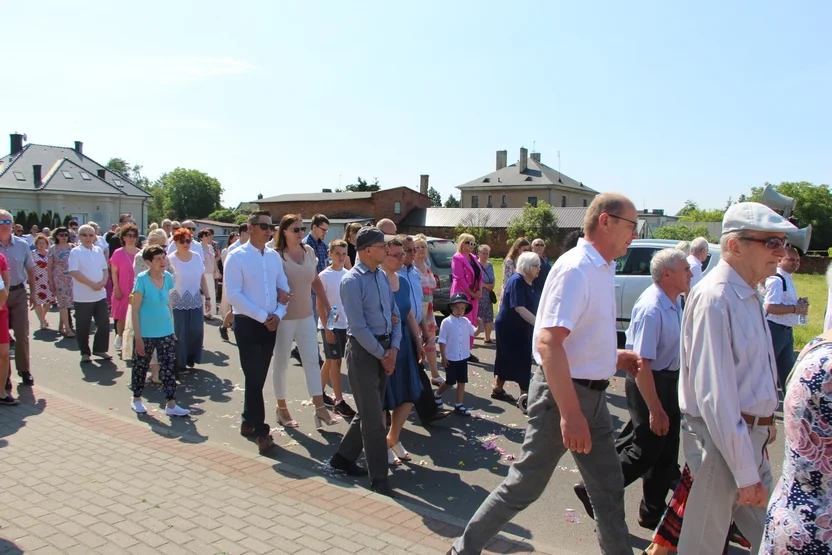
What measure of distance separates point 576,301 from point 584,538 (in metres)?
2.07

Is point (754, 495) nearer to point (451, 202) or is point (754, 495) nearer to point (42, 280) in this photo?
point (42, 280)

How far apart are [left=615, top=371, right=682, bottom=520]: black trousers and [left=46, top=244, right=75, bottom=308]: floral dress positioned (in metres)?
11.1

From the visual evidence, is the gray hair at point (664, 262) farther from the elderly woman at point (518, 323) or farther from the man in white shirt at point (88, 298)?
the man in white shirt at point (88, 298)

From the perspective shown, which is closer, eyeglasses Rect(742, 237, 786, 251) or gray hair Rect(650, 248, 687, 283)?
eyeglasses Rect(742, 237, 786, 251)

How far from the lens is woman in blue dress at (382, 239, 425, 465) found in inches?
218

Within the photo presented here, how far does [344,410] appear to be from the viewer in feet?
23.5

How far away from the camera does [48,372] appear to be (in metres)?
9.06

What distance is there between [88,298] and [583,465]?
8.83m

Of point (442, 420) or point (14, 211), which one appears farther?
point (14, 211)

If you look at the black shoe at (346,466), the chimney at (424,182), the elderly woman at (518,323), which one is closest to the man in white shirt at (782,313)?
the elderly woman at (518,323)

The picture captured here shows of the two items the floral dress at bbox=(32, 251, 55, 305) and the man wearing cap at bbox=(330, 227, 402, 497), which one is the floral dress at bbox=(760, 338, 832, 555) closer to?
the man wearing cap at bbox=(330, 227, 402, 497)

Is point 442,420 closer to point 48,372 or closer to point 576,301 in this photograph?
point 576,301

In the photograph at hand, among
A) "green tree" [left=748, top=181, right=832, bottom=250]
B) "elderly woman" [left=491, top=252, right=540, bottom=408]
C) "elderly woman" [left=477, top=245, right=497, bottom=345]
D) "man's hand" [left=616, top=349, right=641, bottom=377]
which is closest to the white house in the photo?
"elderly woman" [left=477, top=245, right=497, bottom=345]

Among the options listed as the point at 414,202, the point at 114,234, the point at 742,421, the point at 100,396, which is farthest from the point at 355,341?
the point at 414,202
